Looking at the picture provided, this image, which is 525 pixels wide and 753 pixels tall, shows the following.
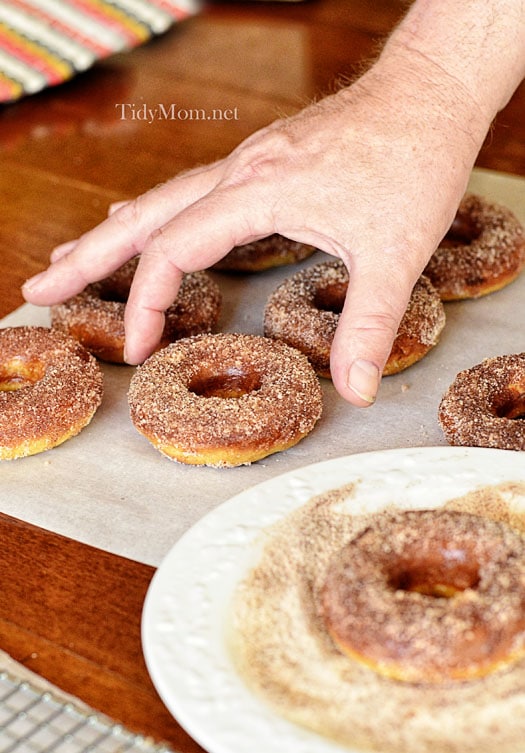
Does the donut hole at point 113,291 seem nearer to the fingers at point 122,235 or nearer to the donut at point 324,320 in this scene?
the fingers at point 122,235

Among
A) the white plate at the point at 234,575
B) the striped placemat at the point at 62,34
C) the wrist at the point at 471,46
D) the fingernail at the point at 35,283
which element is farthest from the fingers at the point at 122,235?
→ the striped placemat at the point at 62,34

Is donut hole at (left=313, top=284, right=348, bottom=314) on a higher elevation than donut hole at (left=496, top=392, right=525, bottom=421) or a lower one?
lower

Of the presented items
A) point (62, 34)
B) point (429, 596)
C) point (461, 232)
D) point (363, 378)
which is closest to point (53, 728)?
point (429, 596)

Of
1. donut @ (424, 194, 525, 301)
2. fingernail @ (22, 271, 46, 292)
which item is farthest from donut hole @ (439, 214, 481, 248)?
fingernail @ (22, 271, 46, 292)

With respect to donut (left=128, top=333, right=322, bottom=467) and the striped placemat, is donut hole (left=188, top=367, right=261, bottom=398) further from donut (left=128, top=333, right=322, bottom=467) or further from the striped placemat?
the striped placemat

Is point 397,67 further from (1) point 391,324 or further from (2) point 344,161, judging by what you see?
(1) point 391,324

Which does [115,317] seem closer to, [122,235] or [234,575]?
[122,235]

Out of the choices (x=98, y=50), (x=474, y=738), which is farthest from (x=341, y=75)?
(x=474, y=738)
